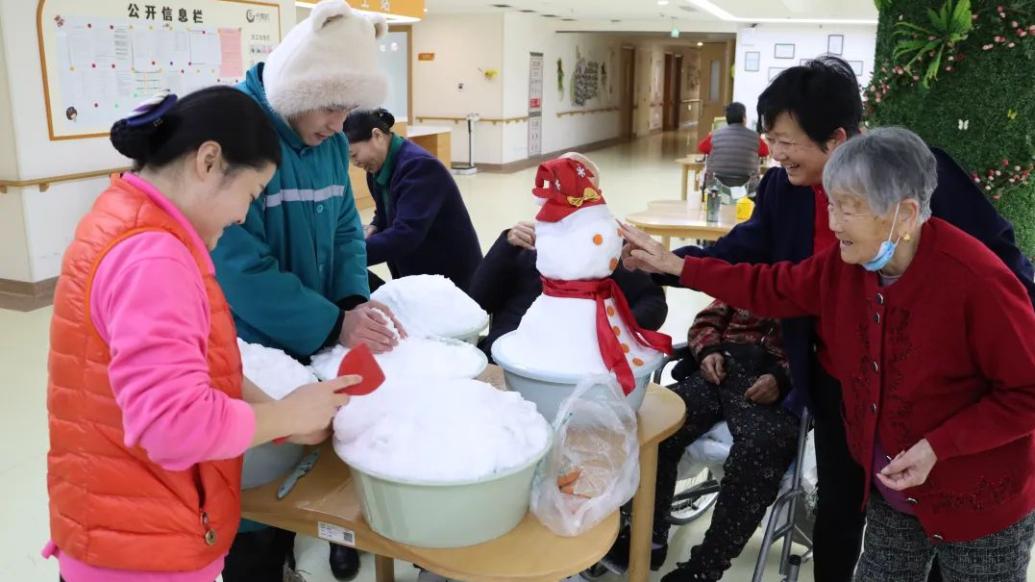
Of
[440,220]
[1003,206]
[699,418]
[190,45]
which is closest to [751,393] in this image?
[699,418]

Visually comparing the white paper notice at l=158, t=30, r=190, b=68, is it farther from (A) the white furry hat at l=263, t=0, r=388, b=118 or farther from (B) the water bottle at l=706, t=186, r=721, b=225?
(A) the white furry hat at l=263, t=0, r=388, b=118

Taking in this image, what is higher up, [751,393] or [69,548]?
[69,548]

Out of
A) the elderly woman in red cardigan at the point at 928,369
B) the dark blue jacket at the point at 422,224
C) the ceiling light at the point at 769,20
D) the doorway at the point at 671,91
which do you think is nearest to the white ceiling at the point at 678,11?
the ceiling light at the point at 769,20

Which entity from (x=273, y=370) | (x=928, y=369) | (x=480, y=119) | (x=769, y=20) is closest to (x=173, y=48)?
(x=273, y=370)

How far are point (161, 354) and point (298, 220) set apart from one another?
0.84 m

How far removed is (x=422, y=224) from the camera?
9.90 ft

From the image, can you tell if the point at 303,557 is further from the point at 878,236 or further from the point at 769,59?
the point at 769,59

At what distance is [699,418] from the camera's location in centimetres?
241

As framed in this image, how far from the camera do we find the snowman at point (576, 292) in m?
1.73

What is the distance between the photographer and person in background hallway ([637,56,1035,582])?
1709 millimetres

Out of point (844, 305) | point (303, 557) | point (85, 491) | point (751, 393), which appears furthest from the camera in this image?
point (303, 557)

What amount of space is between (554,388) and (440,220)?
1552mm

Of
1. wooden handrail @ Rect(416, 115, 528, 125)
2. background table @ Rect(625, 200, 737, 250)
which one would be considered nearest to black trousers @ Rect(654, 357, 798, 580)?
background table @ Rect(625, 200, 737, 250)

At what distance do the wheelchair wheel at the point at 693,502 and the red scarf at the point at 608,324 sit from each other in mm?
1068
